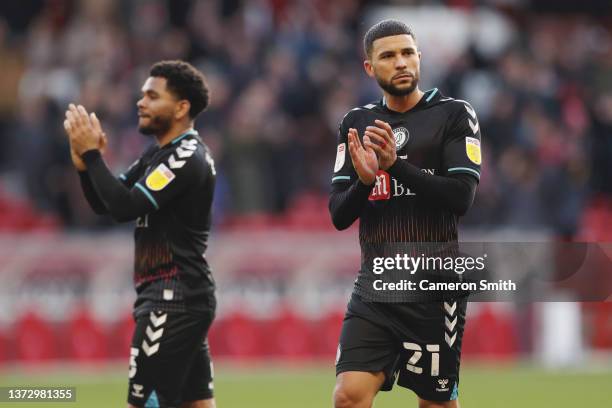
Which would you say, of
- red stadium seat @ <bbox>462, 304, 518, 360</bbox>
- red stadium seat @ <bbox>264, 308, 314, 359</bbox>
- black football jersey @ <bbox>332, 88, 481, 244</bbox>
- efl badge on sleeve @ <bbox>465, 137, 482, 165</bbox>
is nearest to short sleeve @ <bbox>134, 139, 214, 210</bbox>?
black football jersey @ <bbox>332, 88, 481, 244</bbox>

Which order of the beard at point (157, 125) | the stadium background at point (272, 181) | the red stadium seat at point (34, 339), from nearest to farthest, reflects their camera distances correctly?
the beard at point (157, 125)
the red stadium seat at point (34, 339)
the stadium background at point (272, 181)

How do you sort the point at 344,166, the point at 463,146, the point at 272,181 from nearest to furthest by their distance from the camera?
the point at 463,146
the point at 344,166
the point at 272,181

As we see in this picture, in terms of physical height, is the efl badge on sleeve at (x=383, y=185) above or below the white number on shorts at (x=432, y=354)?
above

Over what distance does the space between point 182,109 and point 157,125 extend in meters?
0.19

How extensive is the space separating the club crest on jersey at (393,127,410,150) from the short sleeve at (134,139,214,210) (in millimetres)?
1234

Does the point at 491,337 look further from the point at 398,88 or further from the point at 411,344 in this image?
the point at 398,88

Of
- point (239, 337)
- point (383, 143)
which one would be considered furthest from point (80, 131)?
point (239, 337)

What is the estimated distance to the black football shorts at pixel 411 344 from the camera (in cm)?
682

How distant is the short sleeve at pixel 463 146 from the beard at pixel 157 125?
175 centimetres

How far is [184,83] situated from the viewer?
7645mm

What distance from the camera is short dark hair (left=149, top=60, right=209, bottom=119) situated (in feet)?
25.0

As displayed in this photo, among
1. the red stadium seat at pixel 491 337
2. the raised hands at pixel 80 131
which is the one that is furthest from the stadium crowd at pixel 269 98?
the raised hands at pixel 80 131

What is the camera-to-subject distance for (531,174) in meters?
16.8

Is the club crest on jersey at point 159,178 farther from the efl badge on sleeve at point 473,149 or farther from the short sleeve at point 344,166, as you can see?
the efl badge on sleeve at point 473,149
